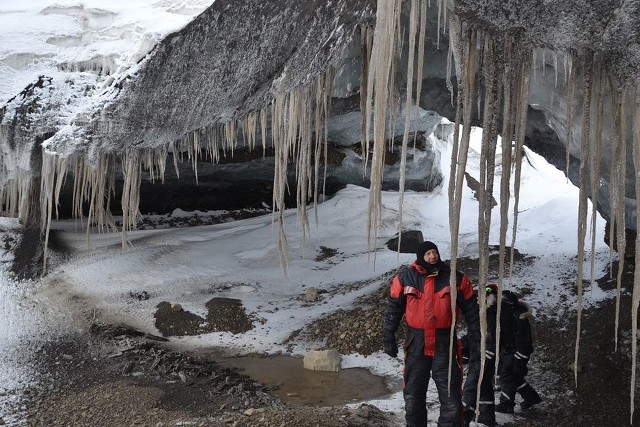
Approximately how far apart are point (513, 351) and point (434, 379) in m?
1.13

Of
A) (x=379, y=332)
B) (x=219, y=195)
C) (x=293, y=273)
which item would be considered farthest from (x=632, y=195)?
(x=219, y=195)

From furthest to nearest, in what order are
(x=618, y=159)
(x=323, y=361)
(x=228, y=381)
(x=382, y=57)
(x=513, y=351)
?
1. (x=323, y=361)
2. (x=228, y=381)
3. (x=513, y=351)
4. (x=382, y=57)
5. (x=618, y=159)

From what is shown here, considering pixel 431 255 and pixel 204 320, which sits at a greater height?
pixel 431 255

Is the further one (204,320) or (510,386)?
(204,320)

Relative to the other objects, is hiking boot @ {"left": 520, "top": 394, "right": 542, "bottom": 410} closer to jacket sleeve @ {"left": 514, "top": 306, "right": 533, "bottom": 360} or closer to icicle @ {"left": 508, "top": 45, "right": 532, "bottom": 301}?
jacket sleeve @ {"left": 514, "top": 306, "right": 533, "bottom": 360}

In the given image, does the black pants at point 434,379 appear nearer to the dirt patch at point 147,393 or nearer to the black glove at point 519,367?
the dirt patch at point 147,393

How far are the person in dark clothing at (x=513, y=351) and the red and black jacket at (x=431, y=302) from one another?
2.39ft

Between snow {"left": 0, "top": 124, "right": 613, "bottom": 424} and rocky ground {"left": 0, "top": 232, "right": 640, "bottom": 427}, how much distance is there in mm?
388

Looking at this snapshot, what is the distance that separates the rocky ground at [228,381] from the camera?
6.45 metres

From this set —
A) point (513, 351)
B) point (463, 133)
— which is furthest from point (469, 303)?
point (463, 133)

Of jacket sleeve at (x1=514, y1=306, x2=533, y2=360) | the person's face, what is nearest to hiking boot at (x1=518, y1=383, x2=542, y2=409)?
jacket sleeve at (x1=514, y1=306, x2=533, y2=360)

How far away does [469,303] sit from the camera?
5449mm

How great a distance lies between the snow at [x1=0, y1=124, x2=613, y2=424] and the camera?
9672 mm

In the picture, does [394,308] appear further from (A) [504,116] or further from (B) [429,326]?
(A) [504,116]
